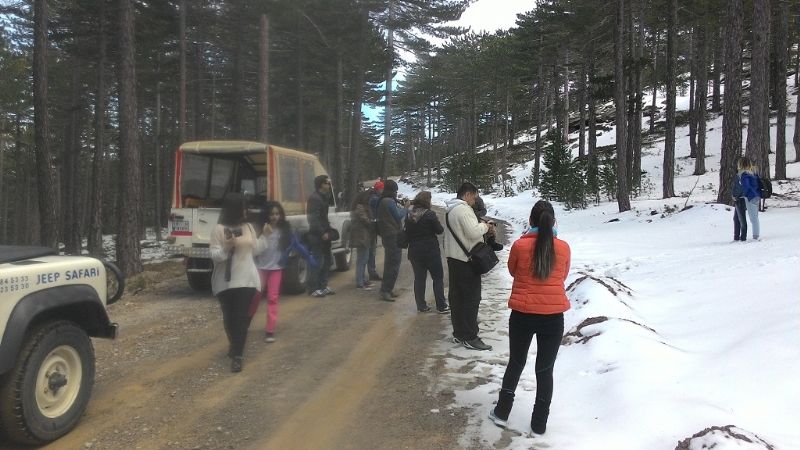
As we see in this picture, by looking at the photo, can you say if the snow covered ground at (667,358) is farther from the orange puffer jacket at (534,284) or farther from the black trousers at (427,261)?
the orange puffer jacket at (534,284)

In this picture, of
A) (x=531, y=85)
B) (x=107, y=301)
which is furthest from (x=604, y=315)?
(x=531, y=85)

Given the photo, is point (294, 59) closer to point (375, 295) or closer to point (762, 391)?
point (375, 295)

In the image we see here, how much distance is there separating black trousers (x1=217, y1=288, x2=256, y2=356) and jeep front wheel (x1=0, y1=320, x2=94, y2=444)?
147 cm

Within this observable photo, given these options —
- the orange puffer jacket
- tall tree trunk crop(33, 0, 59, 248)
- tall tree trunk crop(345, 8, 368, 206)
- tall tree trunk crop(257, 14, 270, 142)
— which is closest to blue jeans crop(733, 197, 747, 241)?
the orange puffer jacket

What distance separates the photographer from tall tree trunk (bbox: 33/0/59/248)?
1405 centimetres

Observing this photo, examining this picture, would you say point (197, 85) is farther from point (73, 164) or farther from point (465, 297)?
point (465, 297)

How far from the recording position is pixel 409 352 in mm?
6109

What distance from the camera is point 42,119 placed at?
14.5 meters

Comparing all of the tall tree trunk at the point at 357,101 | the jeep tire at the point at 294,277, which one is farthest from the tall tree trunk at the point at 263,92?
the jeep tire at the point at 294,277

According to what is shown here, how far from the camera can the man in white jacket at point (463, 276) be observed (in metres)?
5.95

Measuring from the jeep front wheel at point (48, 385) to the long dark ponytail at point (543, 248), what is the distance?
3.77 metres

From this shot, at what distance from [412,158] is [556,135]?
63479 mm

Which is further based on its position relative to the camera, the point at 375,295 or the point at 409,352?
the point at 375,295

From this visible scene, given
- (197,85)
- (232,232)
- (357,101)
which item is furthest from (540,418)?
(197,85)
